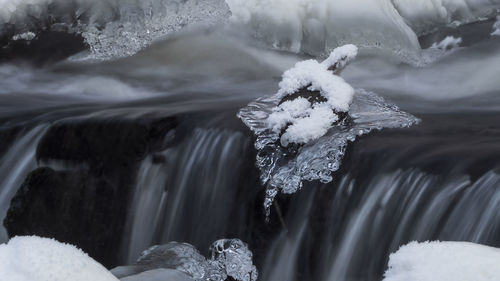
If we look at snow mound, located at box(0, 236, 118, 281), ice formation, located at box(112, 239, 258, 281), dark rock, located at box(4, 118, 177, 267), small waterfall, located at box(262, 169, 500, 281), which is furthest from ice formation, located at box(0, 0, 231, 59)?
snow mound, located at box(0, 236, 118, 281)

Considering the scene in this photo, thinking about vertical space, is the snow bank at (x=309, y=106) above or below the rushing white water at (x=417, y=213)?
above

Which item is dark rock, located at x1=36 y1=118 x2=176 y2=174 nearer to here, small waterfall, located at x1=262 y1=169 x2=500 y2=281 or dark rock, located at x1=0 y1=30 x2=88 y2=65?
small waterfall, located at x1=262 y1=169 x2=500 y2=281

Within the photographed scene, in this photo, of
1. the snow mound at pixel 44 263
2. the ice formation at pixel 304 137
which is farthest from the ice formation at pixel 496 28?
the snow mound at pixel 44 263

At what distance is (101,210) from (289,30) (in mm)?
1803

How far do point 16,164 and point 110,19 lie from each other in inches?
65.8

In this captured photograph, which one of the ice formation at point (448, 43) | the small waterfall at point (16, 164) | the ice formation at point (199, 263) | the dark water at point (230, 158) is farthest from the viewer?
the ice formation at point (448, 43)

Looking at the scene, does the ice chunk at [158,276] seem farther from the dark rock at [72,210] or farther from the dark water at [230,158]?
the dark rock at [72,210]

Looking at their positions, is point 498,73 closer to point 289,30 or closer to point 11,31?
point 289,30

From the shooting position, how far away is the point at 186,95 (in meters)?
A: 4.73

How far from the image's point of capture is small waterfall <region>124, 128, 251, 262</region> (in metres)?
3.76

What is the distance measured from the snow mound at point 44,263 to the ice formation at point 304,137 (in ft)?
5.20

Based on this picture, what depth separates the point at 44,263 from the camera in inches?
74.0

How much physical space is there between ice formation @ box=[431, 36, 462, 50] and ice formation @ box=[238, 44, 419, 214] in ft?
5.41

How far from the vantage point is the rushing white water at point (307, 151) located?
347 cm
